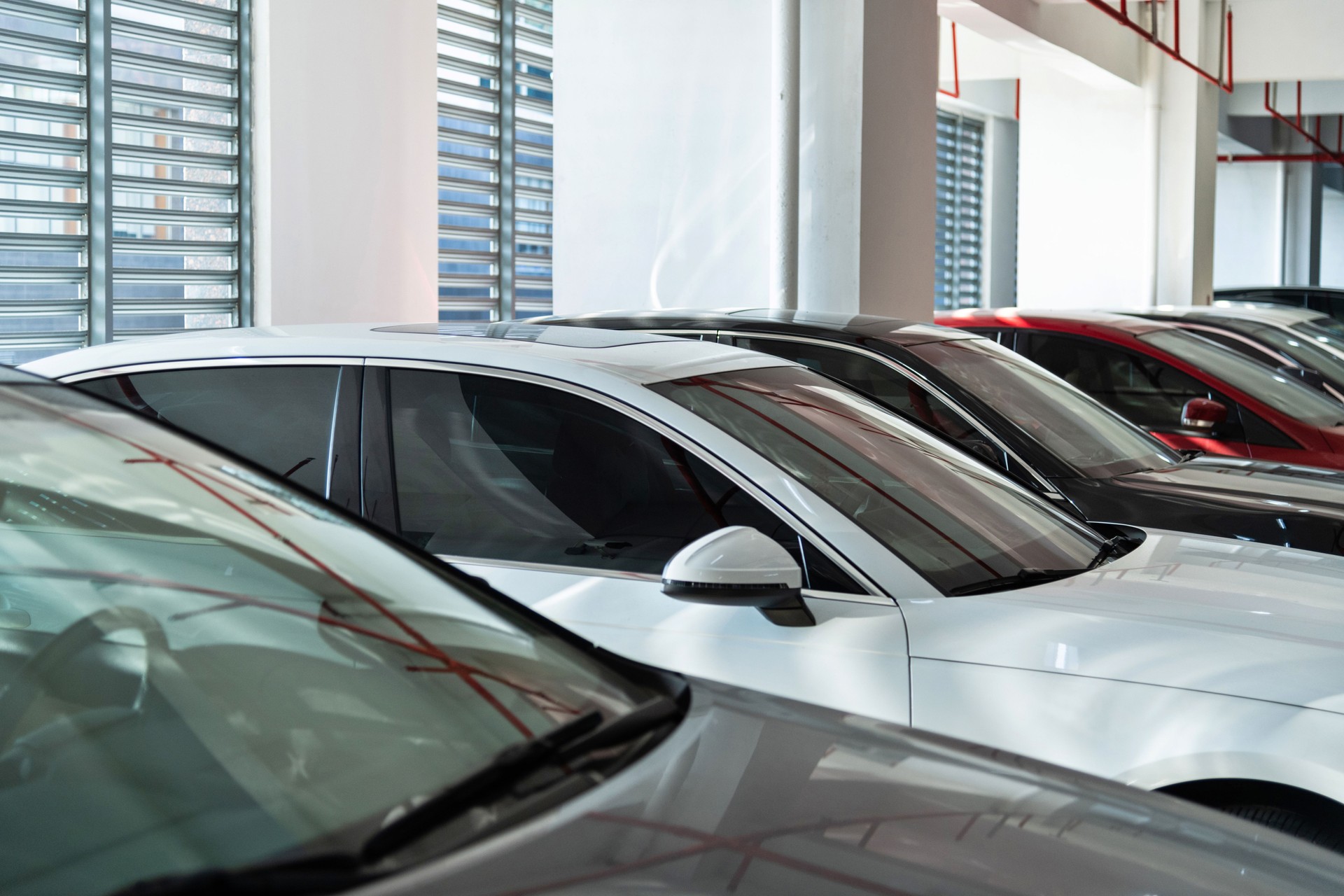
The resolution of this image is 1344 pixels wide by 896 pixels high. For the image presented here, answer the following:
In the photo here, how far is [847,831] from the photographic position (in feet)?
4.61

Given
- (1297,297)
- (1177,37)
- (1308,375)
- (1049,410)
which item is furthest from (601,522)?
(1297,297)

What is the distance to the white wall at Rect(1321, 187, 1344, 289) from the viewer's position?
28156 mm

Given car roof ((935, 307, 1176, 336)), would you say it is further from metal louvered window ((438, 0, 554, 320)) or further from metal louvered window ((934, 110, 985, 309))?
metal louvered window ((934, 110, 985, 309))

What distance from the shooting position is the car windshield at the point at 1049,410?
432 cm

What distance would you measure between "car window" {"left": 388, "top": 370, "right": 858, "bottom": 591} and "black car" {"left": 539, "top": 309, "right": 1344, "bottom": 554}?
1339 millimetres

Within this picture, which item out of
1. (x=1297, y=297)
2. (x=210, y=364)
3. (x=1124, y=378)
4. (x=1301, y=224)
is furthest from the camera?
(x=1301, y=224)

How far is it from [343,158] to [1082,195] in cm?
946

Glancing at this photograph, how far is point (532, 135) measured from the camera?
909 centimetres

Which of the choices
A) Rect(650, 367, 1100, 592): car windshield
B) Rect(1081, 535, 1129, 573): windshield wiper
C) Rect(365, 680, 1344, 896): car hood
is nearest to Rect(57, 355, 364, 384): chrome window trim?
Rect(650, 367, 1100, 592): car windshield

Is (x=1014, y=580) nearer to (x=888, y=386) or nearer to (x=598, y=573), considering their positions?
(x=598, y=573)

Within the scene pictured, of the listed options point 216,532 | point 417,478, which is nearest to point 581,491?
point 417,478

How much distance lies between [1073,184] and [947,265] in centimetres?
536

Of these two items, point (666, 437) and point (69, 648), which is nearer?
point (69, 648)

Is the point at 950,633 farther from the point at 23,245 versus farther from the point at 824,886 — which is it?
the point at 23,245
